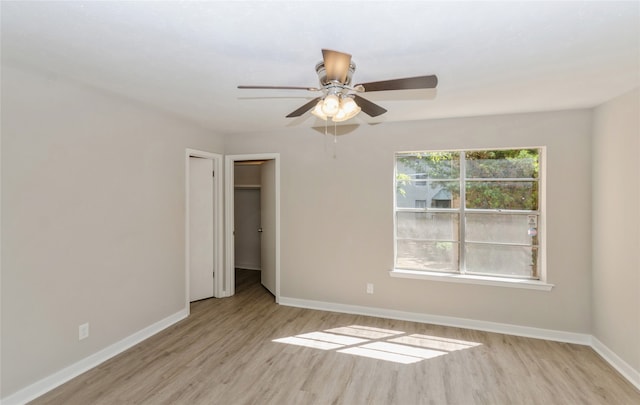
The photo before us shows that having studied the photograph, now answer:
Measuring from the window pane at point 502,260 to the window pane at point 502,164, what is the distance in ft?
2.80

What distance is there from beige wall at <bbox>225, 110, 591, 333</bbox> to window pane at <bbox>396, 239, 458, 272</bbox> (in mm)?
195

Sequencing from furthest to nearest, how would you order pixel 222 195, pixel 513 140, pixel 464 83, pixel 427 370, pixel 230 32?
pixel 222 195
pixel 513 140
pixel 427 370
pixel 464 83
pixel 230 32

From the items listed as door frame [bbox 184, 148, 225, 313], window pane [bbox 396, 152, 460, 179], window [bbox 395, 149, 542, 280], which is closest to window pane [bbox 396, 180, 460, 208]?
window [bbox 395, 149, 542, 280]

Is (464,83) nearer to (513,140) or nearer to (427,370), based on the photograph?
(513,140)

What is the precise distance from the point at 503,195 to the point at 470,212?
1.33ft

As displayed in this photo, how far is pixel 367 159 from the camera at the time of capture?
3.76 metres

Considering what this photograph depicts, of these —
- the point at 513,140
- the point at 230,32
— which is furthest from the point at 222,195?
the point at 513,140

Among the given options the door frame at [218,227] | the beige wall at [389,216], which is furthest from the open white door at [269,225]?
the door frame at [218,227]

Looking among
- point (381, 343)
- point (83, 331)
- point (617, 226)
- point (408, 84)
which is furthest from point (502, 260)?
point (83, 331)

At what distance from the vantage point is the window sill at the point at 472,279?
3.20 m

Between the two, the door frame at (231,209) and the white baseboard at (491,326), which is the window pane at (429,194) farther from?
the door frame at (231,209)

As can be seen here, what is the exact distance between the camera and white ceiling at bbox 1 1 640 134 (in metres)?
1.45

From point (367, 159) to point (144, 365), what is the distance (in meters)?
3.24

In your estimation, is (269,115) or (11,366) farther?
(269,115)
